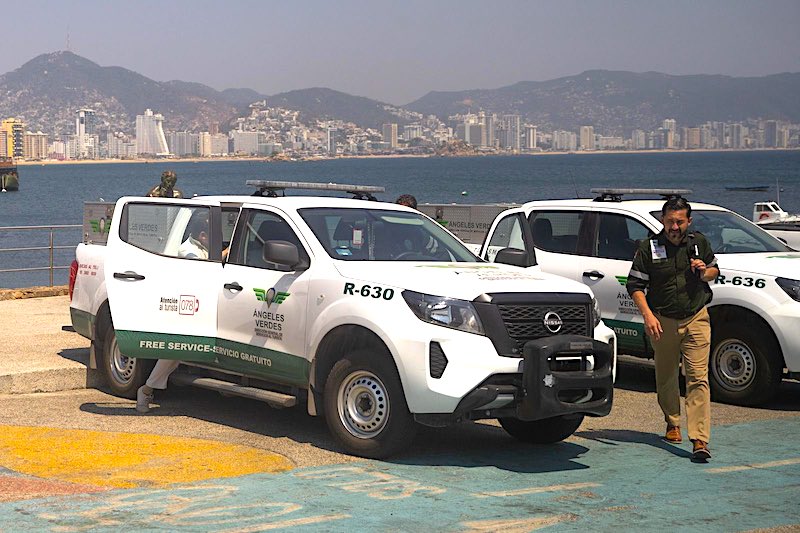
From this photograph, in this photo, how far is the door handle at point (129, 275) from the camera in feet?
33.8

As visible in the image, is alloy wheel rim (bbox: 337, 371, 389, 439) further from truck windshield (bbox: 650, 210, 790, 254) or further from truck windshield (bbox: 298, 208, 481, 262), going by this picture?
truck windshield (bbox: 650, 210, 790, 254)

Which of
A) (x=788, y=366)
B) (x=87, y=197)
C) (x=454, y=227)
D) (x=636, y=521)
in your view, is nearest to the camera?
(x=636, y=521)

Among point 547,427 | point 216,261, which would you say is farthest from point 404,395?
point 216,261

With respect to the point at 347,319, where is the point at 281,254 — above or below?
above

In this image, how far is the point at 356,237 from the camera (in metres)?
9.80

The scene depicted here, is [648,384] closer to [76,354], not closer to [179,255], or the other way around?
[179,255]

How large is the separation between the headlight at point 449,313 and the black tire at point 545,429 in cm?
123

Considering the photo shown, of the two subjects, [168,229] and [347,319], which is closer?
[347,319]

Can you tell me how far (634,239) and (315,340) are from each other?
449cm

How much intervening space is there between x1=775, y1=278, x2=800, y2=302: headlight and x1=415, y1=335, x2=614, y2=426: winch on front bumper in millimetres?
3188

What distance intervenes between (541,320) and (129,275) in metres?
3.55

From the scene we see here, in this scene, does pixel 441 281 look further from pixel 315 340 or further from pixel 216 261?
pixel 216 261

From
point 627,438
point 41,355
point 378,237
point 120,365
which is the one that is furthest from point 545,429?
point 41,355

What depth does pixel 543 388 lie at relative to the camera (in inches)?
329
